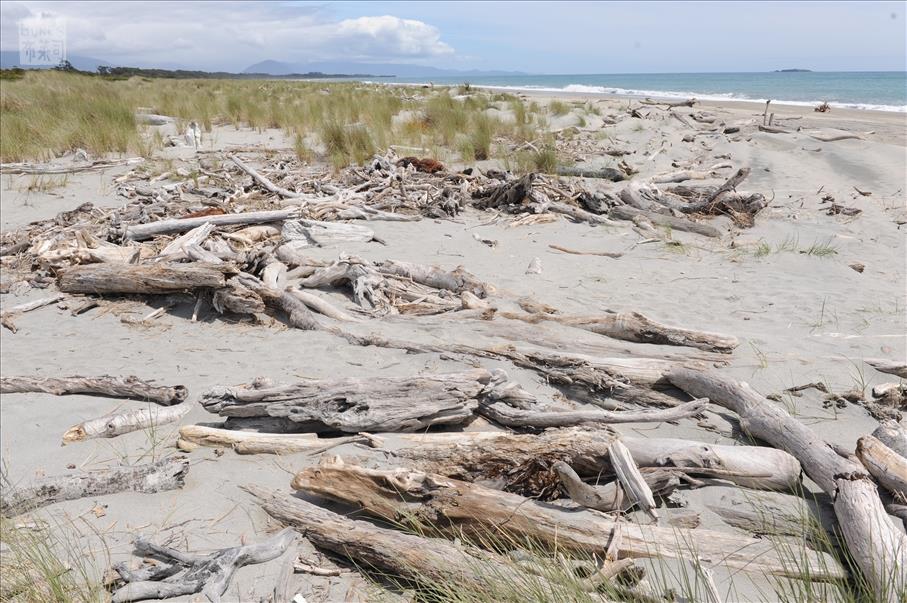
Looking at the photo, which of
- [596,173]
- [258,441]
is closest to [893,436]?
[258,441]

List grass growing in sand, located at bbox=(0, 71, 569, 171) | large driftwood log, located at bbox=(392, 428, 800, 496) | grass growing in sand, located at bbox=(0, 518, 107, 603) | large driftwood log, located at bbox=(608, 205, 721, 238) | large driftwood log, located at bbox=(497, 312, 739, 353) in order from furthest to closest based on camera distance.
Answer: grass growing in sand, located at bbox=(0, 71, 569, 171) → large driftwood log, located at bbox=(608, 205, 721, 238) → large driftwood log, located at bbox=(497, 312, 739, 353) → large driftwood log, located at bbox=(392, 428, 800, 496) → grass growing in sand, located at bbox=(0, 518, 107, 603)

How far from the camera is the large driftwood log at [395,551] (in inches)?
82.2

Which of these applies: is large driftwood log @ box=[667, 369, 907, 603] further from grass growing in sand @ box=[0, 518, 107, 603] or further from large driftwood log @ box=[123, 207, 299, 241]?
large driftwood log @ box=[123, 207, 299, 241]

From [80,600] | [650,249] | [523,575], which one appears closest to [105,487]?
[80,600]

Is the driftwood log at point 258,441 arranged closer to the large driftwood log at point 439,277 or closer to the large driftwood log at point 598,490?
the large driftwood log at point 598,490

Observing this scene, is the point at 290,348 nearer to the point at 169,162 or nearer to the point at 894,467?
the point at 894,467

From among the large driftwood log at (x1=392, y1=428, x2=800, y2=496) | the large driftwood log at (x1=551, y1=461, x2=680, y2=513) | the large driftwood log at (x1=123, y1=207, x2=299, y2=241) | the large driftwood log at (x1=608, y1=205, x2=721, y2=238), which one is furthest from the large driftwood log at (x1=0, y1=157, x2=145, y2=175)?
the large driftwood log at (x1=551, y1=461, x2=680, y2=513)

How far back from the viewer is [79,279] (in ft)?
18.3

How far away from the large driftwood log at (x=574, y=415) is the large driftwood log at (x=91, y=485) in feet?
5.22

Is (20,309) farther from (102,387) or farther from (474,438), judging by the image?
(474,438)

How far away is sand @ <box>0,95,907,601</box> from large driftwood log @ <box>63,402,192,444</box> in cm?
7

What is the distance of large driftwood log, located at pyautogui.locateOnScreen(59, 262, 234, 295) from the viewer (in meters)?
5.05

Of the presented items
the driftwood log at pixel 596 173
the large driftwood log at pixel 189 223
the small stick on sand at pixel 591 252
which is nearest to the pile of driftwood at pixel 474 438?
the large driftwood log at pixel 189 223

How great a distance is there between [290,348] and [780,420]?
10.2ft
